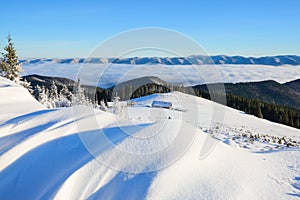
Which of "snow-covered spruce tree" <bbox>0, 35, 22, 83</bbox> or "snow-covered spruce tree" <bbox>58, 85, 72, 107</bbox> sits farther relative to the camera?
"snow-covered spruce tree" <bbox>58, 85, 72, 107</bbox>

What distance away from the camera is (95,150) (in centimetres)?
754

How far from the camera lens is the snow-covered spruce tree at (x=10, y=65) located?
3095 cm

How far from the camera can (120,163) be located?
276 inches

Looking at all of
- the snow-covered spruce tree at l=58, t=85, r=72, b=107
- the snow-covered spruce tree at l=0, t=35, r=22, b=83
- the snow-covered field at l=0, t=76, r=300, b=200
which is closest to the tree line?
the snow-covered spruce tree at l=58, t=85, r=72, b=107

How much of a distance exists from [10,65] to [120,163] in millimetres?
28993

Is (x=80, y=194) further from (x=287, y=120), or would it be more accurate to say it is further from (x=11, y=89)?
(x=287, y=120)

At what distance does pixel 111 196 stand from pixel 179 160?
6.86ft

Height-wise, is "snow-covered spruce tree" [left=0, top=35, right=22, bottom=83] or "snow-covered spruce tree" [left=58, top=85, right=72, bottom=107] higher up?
"snow-covered spruce tree" [left=0, top=35, right=22, bottom=83]

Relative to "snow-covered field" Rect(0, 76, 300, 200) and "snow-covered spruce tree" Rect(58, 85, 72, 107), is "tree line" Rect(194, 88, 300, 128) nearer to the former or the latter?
"snow-covered spruce tree" Rect(58, 85, 72, 107)

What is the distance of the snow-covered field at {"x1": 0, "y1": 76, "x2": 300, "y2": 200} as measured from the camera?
21.0 ft

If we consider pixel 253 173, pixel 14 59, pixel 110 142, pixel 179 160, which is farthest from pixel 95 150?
pixel 14 59

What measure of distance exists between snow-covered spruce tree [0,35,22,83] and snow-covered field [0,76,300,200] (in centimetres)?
2382

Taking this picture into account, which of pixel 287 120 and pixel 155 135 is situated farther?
pixel 287 120

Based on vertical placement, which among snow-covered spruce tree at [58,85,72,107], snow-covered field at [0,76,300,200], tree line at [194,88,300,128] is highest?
snow-covered field at [0,76,300,200]
